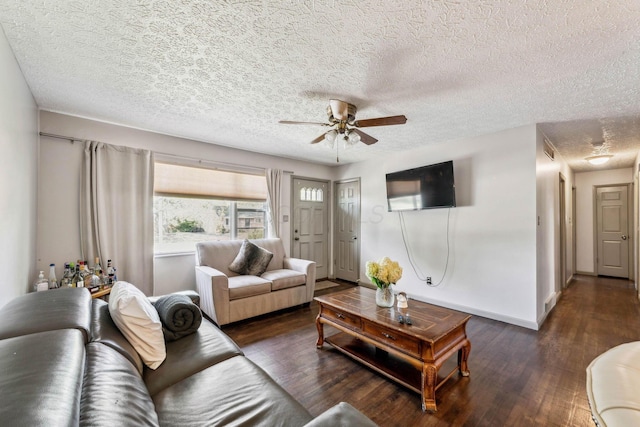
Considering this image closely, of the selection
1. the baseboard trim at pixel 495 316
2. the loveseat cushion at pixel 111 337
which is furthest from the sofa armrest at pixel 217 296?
the baseboard trim at pixel 495 316

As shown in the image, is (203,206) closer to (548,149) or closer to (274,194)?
(274,194)

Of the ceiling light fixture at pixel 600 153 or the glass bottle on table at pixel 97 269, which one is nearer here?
the glass bottle on table at pixel 97 269

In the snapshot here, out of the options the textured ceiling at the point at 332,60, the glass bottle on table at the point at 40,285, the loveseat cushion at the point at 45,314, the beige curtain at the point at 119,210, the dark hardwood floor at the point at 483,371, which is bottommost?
the dark hardwood floor at the point at 483,371

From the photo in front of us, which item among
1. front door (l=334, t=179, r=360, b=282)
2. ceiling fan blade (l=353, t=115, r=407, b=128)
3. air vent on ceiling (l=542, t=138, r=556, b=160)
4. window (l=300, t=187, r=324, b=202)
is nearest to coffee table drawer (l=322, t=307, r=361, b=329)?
ceiling fan blade (l=353, t=115, r=407, b=128)

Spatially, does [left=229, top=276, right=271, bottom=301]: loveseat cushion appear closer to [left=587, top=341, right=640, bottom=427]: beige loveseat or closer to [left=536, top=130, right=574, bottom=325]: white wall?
[left=587, top=341, right=640, bottom=427]: beige loveseat

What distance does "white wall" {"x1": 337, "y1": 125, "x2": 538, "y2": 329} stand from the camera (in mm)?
3115

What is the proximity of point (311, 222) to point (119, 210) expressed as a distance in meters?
3.09

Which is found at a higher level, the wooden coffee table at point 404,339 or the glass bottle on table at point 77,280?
the glass bottle on table at point 77,280

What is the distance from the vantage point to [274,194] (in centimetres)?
462

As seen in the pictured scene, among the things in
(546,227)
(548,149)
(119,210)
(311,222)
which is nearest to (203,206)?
(119,210)

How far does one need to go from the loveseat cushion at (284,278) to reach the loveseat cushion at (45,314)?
2.08 meters

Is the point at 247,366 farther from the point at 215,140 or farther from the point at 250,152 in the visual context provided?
the point at 250,152

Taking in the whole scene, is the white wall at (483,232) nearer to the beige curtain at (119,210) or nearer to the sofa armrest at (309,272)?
the sofa armrest at (309,272)

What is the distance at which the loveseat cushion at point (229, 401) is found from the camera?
42.4 inches
